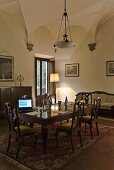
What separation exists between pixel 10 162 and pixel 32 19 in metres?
5.01

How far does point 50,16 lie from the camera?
21.1ft

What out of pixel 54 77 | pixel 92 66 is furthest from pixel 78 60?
pixel 54 77

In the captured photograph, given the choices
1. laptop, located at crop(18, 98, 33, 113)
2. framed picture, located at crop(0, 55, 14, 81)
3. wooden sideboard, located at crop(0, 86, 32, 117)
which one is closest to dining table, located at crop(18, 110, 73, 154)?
laptop, located at crop(18, 98, 33, 113)

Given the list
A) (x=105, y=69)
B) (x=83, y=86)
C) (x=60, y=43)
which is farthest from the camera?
(x=83, y=86)

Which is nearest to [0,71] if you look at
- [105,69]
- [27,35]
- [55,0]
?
[27,35]

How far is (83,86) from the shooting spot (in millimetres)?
8148

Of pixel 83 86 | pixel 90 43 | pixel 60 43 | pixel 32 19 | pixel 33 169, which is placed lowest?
pixel 33 169

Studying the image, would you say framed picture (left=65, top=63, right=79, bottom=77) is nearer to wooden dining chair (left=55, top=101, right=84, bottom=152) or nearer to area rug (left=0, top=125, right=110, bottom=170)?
area rug (left=0, top=125, right=110, bottom=170)

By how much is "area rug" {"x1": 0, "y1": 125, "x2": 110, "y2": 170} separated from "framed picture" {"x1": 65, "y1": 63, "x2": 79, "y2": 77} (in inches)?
167

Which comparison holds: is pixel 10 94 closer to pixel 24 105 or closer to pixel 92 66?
pixel 24 105

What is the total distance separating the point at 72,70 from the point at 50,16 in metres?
2.77

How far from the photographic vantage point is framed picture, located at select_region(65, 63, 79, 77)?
828 cm

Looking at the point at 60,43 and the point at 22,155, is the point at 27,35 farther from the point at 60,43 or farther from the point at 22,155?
the point at 22,155

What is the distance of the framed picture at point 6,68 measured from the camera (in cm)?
649
